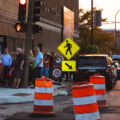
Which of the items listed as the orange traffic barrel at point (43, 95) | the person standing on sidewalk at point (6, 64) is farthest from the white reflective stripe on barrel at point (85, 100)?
the person standing on sidewalk at point (6, 64)

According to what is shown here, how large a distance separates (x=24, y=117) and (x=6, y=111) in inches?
48.0

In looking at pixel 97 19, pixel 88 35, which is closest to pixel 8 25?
pixel 97 19

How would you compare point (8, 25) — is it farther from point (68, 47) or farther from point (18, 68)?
point (68, 47)

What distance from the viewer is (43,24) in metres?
28.6

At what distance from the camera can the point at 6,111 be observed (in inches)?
376

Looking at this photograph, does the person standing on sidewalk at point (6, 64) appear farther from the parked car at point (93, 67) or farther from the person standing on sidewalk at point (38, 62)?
the parked car at point (93, 67)

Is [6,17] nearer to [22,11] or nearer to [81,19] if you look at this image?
[22,11]

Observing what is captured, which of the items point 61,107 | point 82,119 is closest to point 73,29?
point 61,107

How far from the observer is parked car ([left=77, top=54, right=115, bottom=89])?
653 inches

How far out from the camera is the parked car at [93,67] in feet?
54.4

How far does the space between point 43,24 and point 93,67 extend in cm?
1258

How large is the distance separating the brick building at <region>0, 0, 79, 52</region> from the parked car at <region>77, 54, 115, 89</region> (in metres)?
6.21

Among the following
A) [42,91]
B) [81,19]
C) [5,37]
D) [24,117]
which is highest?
[81,19]

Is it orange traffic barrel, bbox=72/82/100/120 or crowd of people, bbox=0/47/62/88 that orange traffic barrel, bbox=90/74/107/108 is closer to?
orange traffic barrel, bbox=72/82/100/120
